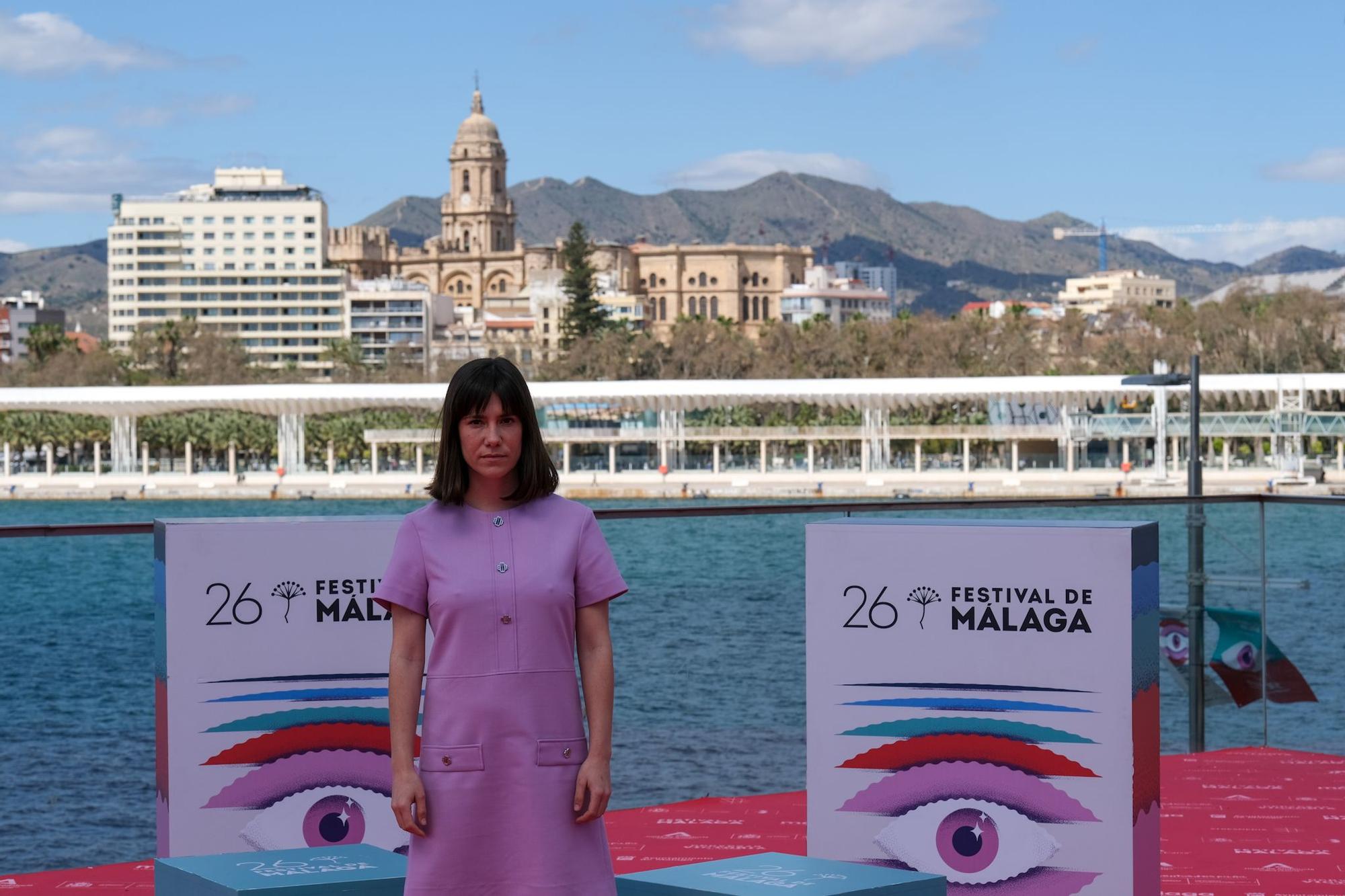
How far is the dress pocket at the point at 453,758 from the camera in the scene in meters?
2.51

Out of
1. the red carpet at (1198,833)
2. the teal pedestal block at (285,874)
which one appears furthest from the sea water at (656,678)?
the teal pedestal block at (285,874)

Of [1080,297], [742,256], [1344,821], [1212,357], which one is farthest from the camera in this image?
[1080,297]

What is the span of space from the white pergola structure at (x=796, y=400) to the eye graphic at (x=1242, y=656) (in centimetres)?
4684

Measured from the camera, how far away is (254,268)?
128 meters

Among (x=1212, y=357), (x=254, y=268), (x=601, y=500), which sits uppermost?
(x=254, y=268)

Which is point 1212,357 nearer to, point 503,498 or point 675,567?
point 675,567

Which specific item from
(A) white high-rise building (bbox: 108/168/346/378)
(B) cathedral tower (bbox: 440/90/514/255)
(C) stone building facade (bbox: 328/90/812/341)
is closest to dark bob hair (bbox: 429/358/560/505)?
(A) white high-rise building (bbox: 108/168/346/378)

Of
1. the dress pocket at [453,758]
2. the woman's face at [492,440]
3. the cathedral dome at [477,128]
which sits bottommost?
the dress pocket at [453,758]

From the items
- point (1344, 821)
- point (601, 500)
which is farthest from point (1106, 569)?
point (601, 500)

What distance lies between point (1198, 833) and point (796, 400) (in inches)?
2036

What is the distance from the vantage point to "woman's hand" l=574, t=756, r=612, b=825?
2525 millimetres

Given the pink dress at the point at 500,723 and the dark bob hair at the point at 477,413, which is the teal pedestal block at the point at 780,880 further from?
the dark bob hair at the point at 477,413

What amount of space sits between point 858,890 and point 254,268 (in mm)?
129511

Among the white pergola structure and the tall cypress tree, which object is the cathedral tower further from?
the white pergola structure
